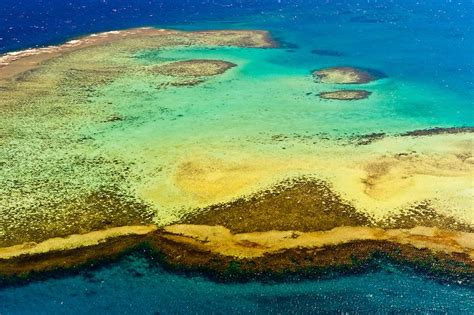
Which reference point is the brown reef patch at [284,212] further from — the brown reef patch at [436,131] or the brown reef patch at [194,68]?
the brown reef patch at [194,68]

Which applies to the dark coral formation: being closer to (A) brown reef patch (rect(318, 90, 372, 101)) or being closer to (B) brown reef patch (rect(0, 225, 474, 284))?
(A) brown reef patch (rect(318, 90, 372, 101))

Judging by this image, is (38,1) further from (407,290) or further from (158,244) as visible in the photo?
(407,290)

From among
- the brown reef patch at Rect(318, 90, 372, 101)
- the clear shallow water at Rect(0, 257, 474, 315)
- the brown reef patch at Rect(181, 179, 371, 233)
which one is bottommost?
the clear shallow water at Rect(0, 257, 474, 315)

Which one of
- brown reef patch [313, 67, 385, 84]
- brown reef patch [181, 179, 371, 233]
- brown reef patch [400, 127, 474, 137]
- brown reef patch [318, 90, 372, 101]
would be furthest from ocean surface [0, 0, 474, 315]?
brown reef patch [181, 179, 371, 233]

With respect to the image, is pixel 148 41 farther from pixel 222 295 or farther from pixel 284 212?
pixel 222 295

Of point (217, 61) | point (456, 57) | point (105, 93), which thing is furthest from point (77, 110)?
point (456, 57)

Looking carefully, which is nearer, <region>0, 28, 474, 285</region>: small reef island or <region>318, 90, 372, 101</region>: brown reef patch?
<region>0, 28, 474, 285</region>: small reef island

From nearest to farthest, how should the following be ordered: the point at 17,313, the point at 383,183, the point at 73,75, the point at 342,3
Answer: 1. the point at 17,313
2. the point at 383,183
3. the point at 73,75
4. the point at 342,3
